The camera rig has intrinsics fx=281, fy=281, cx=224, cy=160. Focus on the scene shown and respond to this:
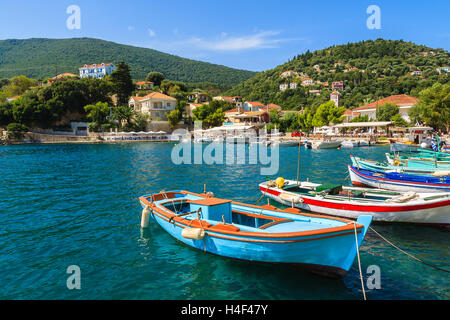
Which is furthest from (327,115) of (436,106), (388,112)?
(436,106)

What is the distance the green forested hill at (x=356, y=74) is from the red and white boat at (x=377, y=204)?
8514cm

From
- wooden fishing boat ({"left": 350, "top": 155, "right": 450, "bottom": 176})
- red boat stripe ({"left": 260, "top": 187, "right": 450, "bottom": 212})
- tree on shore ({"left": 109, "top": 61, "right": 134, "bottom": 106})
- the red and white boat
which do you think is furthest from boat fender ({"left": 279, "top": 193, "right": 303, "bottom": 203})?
tree on shore ({"left": 109, "top": 61, "right": 134, "bottom": 106})

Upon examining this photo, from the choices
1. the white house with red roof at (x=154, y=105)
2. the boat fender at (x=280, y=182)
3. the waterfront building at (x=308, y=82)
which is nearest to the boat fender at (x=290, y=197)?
the boat fender at (x=280, y=182)

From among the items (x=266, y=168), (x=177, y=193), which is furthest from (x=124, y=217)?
(x=266, y=168)

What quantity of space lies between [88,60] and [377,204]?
179m

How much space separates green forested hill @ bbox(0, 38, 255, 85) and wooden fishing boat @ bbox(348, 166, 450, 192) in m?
148

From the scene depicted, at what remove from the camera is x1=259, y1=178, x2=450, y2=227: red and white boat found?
10453 mm

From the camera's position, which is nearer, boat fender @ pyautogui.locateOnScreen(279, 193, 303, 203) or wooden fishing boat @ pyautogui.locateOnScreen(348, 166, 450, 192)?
boat fender @ pyautogui.locateOnScreen(279, 193, 303, 203)

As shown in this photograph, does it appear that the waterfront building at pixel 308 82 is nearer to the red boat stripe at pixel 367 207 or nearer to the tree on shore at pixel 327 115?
the tree on shore at pixel 327 115

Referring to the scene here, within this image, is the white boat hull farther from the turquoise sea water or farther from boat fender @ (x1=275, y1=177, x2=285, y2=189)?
boat fender @ (x1=275, y1=177, x2=285, y2=189)

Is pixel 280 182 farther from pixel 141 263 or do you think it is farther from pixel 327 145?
pixel 327 145

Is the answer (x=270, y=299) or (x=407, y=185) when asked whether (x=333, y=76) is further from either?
(x=270, y=299)

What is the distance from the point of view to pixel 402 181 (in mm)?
15320
